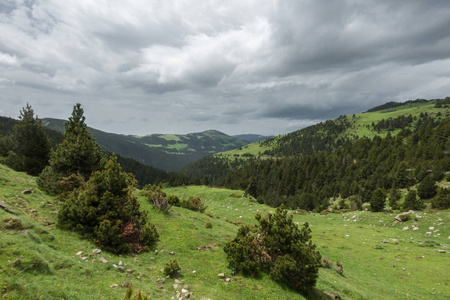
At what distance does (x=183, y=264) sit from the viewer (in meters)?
12.1

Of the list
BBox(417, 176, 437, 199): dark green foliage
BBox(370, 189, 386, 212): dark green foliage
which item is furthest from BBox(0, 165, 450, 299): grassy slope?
BBox(417, 176, 437, 199): dark green foliage

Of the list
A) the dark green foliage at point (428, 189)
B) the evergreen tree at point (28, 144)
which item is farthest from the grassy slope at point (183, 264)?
the dark green foliage at point (428, 189)

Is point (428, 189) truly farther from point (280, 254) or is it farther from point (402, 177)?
point (280, 254)

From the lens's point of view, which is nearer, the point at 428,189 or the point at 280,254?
the point at 280,254

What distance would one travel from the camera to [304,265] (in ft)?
35.8

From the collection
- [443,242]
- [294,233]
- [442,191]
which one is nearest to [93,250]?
[294,233]

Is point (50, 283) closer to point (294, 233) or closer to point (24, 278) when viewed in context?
point (24, 278)

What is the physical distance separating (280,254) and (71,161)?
20712 millimetres

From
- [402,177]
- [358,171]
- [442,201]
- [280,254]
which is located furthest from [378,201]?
[358,171]

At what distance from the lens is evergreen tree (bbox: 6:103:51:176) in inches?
1001

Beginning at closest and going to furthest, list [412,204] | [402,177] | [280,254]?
[280,254]
[412,204]
[402,177]

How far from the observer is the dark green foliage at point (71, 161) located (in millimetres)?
17203

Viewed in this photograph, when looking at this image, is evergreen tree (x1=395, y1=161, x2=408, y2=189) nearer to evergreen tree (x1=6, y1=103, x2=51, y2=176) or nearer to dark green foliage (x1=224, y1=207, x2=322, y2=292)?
dark green foliage (x1=224, y1=207, x2=322, y2=292)

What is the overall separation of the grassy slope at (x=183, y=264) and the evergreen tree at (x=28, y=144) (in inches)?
468
